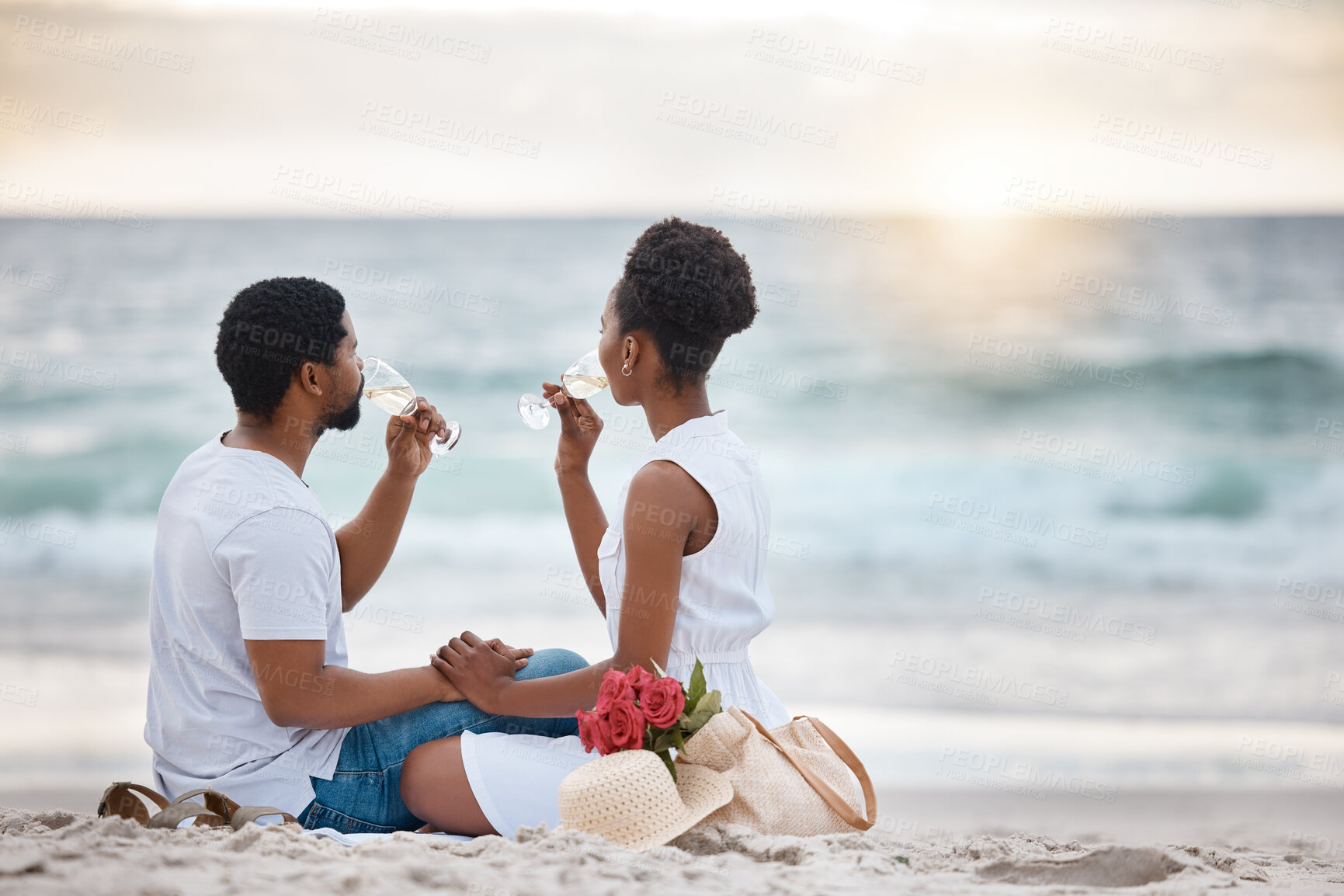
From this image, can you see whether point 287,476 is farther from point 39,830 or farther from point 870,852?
point 870,852

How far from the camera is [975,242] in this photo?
2022 centimetres

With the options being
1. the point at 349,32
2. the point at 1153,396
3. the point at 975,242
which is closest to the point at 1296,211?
the point at 975,242

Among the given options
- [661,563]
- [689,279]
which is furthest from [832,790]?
[689,279]

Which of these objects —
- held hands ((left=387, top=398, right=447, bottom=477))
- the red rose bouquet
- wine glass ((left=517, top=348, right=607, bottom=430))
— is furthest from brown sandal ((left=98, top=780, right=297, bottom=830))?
wine glass ((left=517, top=348, right=607, bottom=430))

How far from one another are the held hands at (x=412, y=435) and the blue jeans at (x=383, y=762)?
2.68 ft

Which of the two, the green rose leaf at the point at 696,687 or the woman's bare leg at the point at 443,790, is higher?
the green rose leaf at the point at 696,687

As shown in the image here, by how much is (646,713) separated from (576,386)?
4.01ft

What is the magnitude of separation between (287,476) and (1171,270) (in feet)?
65.5

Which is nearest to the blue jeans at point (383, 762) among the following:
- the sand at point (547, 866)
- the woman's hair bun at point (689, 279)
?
the sand at point (547, 866)

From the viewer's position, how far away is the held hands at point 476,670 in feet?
9.16

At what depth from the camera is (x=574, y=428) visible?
3379 millimetres

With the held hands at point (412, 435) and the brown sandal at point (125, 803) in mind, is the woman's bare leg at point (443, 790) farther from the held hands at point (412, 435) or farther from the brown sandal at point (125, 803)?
the held hands at point (412, 435)

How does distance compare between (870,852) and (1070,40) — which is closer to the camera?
(870,852)

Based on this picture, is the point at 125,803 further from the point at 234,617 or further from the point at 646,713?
the point at 646,713
